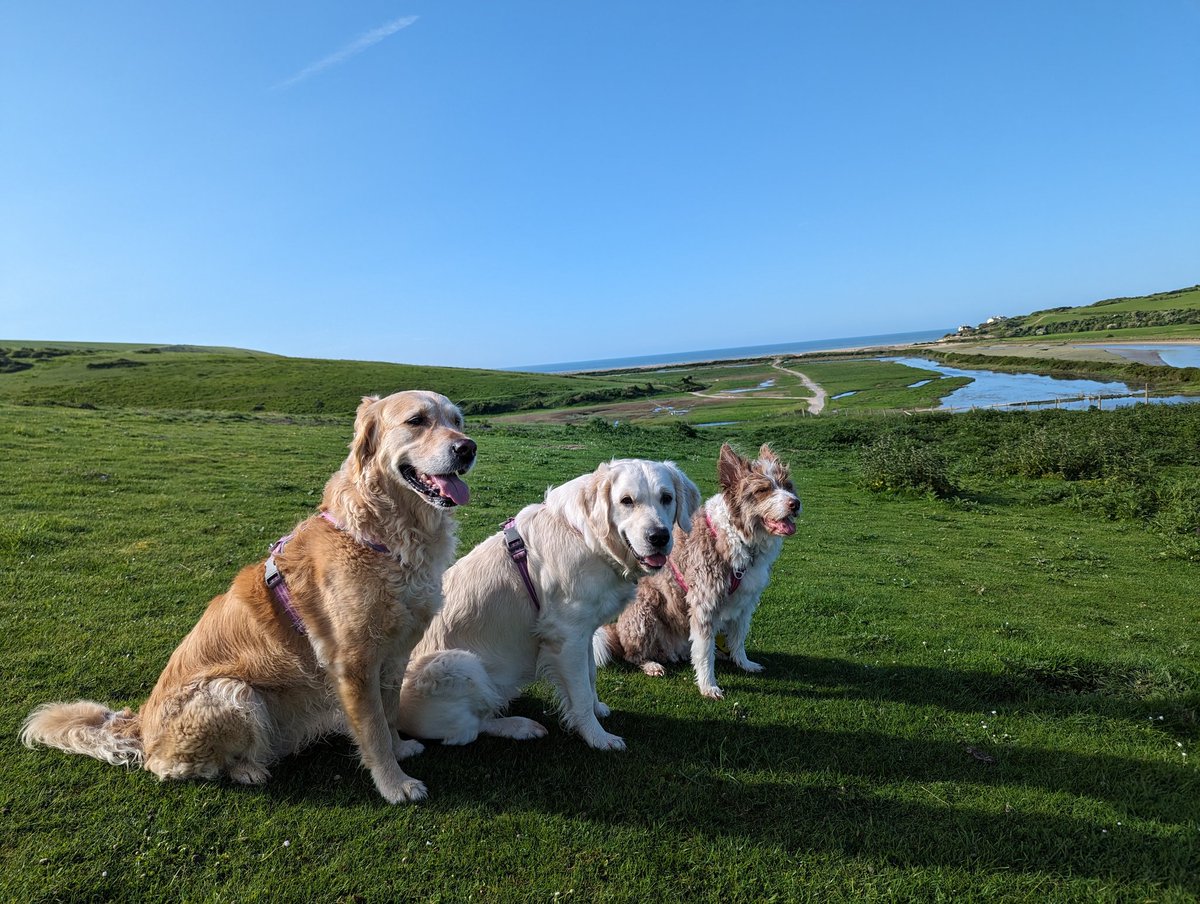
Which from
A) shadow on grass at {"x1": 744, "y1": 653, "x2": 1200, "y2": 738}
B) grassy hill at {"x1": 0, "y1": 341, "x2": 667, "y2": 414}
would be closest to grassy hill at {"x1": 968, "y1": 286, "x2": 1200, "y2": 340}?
grassy hill at {"x1": 0, "y1": 341, "x2": 667, "y2": 414}

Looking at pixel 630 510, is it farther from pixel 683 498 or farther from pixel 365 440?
pixel 365 440

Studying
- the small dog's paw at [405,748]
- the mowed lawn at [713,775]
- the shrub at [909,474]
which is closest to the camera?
the mowed lawn at [713,775]

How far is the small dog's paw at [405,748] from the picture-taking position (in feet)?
13.4

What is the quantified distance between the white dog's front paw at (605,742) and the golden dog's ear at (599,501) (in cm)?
150

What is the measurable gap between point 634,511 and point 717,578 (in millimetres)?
1948

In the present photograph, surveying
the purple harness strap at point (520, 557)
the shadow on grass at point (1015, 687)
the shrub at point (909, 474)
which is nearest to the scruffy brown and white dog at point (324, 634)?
the purple harness strap at point (520, 557)

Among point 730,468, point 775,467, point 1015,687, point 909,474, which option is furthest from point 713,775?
point 909,474

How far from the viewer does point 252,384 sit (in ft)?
244

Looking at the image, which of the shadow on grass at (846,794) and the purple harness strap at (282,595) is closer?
the shadow on grass at (846,794)

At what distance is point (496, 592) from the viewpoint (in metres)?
4.54

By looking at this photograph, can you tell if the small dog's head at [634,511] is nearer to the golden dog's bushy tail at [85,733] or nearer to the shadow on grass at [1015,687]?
the shadow on grass at [1015,687]

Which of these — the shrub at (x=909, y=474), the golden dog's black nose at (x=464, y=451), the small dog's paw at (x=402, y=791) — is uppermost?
the golden dog's black nose at (x=464, y=451)

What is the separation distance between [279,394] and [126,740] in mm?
74889

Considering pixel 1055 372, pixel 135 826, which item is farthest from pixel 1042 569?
pixel 1055 372
